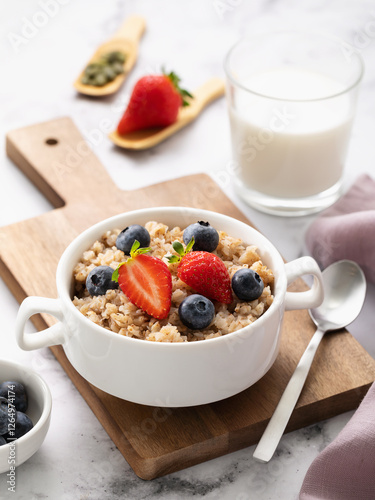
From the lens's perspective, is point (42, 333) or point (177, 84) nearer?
point (42, 333)

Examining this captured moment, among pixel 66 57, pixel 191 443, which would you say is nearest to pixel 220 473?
pixel 191 443

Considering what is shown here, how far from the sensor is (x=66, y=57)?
2.61m

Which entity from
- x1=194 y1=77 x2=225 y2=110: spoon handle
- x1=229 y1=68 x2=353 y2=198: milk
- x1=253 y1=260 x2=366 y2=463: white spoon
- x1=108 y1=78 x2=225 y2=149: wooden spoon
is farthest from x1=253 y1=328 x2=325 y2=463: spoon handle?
x1=194 y1=77 x2=225 y2=110: spoon handle

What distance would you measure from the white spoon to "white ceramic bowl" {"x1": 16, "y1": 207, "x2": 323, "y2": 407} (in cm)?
7

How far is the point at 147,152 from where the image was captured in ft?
7.34

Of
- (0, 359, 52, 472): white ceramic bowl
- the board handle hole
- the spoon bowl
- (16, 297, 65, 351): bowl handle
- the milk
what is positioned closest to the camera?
(0, 359, 52, 472): white ceramic bowl

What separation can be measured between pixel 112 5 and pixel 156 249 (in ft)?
5.39

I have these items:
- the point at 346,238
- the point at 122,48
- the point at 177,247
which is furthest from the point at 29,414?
the point at 122,48

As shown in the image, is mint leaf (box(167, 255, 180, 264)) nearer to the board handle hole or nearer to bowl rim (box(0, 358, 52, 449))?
bowl rim (box(0, 358, 52, 449))

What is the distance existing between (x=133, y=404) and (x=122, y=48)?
1.49 metres

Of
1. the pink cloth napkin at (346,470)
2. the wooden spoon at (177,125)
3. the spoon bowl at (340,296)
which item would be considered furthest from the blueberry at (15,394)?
the wooden spoon at (177,125)

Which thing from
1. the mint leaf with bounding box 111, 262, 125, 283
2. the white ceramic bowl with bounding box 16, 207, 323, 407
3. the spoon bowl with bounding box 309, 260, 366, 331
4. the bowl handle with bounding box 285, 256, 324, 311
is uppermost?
the mint leaf with bounding box 111, 262, 125, 283

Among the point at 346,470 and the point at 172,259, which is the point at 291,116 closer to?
the point at 172,259

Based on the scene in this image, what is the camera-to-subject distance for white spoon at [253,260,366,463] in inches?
52.7
